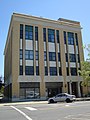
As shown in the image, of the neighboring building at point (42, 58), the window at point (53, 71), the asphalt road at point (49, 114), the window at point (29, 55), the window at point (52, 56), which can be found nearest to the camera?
the asphalt road at point (49, 114)

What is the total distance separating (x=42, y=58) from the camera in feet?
144

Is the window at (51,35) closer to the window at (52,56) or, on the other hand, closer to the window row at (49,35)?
the window row at (49,35)

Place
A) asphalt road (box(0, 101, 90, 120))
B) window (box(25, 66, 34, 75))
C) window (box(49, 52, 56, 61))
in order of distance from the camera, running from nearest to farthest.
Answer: asphalt road (box(0, 101, 90, 120)), window (box(25, 66, 34, 75)), window (box(49, 52, 56, 61))

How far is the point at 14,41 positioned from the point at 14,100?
12.5 m

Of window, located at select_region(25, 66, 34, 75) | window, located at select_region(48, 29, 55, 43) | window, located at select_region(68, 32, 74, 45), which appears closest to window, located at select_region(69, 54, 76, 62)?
window, located at select_region(68, 32, 74, 45)

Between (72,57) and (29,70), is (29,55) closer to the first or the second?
(29,70)

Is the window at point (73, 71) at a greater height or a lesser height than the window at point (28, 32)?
lesser

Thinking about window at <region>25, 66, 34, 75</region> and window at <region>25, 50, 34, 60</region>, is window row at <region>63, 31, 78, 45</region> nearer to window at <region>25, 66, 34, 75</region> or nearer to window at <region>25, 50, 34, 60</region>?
window at <region>25, 50, 34, 60</region>

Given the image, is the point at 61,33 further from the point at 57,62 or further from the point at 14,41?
the point at 14,41

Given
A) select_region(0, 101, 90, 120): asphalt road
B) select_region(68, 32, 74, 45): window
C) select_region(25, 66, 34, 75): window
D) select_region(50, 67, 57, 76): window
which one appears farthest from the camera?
select_region(68, 32, 74, 45): window

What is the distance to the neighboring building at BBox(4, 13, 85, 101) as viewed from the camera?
4131cm

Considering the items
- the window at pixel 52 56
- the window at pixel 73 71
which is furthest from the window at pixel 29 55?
the window at pixel 73 71

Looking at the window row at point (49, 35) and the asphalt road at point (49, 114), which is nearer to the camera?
the asphalt road at point (49, 114)

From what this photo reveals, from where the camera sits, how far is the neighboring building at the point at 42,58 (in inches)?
1626
